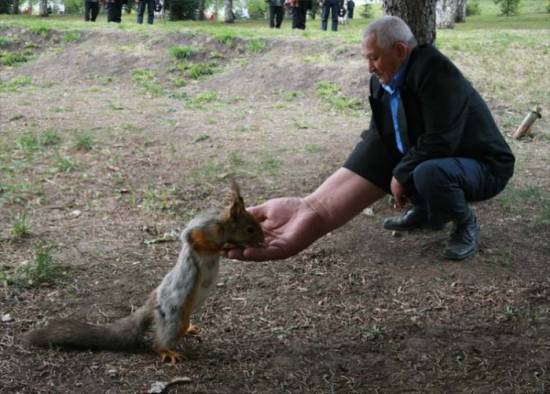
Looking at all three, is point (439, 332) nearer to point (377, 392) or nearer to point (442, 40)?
point (377, 392)

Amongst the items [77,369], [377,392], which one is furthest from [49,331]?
[377,392]

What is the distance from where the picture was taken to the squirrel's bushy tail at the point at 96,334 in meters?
3.44

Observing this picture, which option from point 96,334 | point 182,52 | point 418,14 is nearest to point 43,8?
point 182,52

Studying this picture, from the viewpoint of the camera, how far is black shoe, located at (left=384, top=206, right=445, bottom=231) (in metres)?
4.89

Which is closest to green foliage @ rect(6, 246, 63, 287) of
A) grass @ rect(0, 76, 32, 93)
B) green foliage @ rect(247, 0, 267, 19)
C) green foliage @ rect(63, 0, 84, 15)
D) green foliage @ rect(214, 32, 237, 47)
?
grass @ rect(0, 76, 32, 93)

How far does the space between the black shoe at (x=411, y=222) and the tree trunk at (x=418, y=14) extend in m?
1.50

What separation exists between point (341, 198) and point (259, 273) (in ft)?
2.32

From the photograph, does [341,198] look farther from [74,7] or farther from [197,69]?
[74,7]

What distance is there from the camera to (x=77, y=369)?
3346 millimetres

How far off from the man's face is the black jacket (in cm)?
8

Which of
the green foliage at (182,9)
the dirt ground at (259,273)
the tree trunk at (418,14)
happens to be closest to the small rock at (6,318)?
the dirt ground at (259,273)

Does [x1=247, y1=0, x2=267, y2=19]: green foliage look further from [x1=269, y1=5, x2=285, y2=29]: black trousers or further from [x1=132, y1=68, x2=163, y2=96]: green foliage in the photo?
[x1=132, y1=68, x2=163, y2=96]: green foliage

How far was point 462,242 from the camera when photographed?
455 cm

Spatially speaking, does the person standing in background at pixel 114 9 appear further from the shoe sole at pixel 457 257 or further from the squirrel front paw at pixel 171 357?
the squirrel front paw at pixel 171 357
